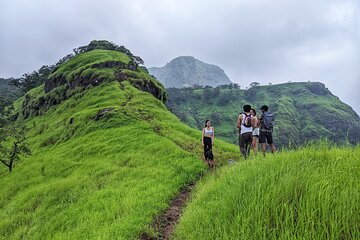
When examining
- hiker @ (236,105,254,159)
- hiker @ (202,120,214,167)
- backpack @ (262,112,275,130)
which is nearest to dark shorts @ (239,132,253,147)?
hiker @ (236,105,254,159)

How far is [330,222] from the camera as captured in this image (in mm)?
5219

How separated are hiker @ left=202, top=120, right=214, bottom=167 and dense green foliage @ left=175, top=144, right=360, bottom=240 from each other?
9532 mm

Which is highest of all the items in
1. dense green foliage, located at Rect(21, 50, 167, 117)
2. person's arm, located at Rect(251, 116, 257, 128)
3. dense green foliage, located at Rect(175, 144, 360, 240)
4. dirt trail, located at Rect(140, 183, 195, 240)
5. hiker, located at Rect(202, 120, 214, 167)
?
dense green foliage, located at Rect(21, 50, 167, 117)

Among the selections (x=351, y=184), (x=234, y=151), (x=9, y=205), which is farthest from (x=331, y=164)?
(x=9, y=205)

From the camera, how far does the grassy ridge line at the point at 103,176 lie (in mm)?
12112

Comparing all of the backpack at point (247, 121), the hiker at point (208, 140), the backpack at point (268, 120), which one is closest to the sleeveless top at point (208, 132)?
the hiker at point (208, 140)

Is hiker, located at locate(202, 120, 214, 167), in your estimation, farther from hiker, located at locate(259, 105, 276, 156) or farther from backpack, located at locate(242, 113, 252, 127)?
hiker, located at locate(259, 105, 276, 156)

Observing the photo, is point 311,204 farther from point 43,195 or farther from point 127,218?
point 43,195

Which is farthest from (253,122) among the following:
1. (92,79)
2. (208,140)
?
(92,79)

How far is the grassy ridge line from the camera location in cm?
1211

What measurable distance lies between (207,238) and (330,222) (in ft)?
8.33

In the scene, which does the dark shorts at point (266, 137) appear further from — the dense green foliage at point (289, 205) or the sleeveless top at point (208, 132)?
the dense green foliage at point (289, 205)

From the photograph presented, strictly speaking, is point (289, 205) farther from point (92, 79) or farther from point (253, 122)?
point (92, 79)

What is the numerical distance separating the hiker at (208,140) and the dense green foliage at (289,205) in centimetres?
953
